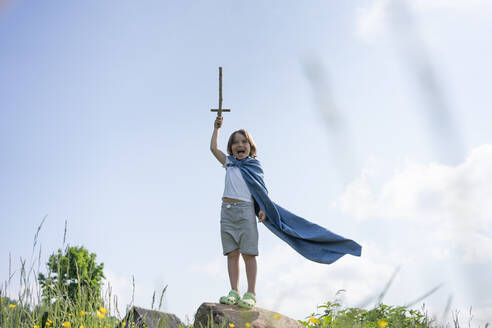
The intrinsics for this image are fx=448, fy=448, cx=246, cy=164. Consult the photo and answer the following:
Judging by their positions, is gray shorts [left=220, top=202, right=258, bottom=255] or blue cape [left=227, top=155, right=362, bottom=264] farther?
blue cape [left=227, top=155, right=362, bottom=264]

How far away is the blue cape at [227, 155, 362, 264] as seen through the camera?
513 centimetres

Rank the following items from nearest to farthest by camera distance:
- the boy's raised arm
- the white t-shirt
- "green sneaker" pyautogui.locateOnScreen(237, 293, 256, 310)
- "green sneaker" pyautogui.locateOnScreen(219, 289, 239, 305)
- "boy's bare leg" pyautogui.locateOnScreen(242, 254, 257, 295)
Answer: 1. "green sneaker" pyautogui.locateOnScreen(237, 293, 256, 310)
2. "green sneaker" pyautogui.locateOnScreen(219, 289, 239, 305)
3. "boy's bare leg" pyautogui.locateOnScreen(242, 254, 257, 295)
4. the white t-shirt
5. the boy's raised arm

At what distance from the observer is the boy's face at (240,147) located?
5359 mm

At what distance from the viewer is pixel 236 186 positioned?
5121 millimetres

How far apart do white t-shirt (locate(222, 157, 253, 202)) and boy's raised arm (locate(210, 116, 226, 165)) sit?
0.62 ft

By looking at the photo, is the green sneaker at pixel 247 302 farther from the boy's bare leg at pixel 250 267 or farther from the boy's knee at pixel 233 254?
the boy's knee at pixel 233 254

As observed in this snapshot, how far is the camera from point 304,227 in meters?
5.36

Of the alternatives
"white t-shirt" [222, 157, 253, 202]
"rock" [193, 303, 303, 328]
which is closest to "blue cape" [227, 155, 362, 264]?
"white t-shirt" [222, 157, 253, 202]

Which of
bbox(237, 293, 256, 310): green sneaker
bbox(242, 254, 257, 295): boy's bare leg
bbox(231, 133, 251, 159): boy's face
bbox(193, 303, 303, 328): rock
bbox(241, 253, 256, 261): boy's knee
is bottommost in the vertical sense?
bbox(193, 303, 303, 328): rock

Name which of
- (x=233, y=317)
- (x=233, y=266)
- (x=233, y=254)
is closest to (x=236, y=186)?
(x=233, y=254)

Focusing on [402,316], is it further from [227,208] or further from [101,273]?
[101,273]

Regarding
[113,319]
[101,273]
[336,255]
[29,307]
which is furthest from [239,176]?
[101,273]

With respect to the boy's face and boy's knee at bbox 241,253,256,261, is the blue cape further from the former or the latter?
boy's knee at bbox 241,253,256,261

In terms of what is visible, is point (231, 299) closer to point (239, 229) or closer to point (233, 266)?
point (233, 266)
